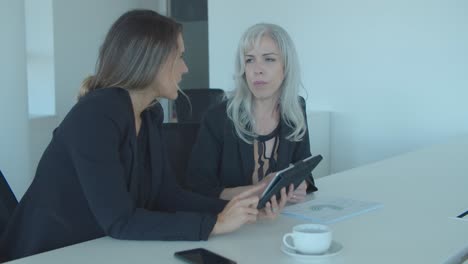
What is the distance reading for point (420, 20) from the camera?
3.79 m

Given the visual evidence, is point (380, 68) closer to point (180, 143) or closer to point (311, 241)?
point (180, 143)

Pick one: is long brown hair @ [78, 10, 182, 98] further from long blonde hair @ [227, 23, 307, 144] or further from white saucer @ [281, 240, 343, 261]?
long blonde hair @ [227, 23, 307, 144]

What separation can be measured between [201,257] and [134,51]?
0.59 meters

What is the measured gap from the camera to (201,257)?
125cm

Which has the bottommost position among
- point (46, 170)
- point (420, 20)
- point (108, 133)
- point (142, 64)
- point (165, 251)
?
point (165, 251)

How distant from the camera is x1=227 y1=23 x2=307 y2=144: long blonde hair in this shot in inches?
88.3

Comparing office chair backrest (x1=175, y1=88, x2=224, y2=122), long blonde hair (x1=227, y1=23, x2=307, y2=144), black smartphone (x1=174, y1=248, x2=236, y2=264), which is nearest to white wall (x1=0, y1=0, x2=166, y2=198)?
office chair backrest (x1=175, y1=88, x2=224, y2=122)

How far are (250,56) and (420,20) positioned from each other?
6.37 ft

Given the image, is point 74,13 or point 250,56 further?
point 74,13

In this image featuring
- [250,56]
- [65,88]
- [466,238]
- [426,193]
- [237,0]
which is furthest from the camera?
[65,88]

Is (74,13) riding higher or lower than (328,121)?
higher

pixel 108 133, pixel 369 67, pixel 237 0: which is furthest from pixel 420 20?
pixel 108 133

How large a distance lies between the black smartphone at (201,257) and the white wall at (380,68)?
2.90 m

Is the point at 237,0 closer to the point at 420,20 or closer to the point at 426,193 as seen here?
the point at 420,20
